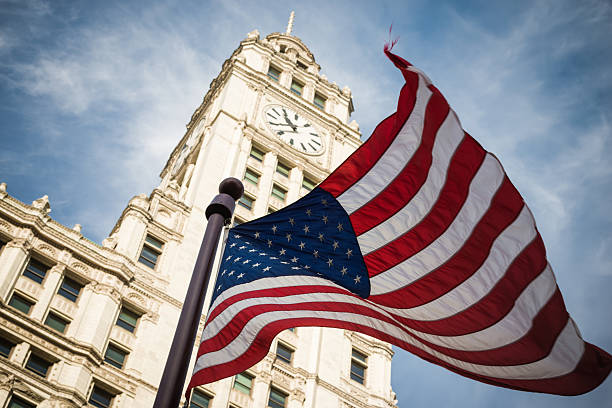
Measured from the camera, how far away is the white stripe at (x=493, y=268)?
14.2 metres

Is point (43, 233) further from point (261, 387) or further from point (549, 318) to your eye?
point (549, 318)

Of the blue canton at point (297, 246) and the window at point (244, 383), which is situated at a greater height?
the window at point (244, 383)

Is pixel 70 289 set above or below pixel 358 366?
below

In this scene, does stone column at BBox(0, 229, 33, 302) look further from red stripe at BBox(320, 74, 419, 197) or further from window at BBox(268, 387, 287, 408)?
red stripe at BBox(320, 74, 419, 197)

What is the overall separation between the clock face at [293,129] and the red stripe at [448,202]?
111 feet

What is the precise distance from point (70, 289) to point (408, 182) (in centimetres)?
2013

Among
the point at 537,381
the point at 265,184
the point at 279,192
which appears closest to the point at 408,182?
the point at 537,381

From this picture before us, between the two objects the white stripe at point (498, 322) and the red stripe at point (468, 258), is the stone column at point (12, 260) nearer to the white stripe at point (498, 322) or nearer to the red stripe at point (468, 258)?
the white stripe at point (498, 322)

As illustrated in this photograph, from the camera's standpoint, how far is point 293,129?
50562 mm

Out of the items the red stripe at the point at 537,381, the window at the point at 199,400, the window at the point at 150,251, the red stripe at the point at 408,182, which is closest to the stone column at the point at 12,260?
the window at the point at 150,251

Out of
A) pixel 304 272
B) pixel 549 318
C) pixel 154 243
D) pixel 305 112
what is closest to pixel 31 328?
pixel 154 243

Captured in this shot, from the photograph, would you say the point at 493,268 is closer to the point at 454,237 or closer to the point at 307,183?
the point at 454,237

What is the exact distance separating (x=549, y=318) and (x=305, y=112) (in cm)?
4039

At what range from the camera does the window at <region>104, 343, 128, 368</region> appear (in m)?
28.9
